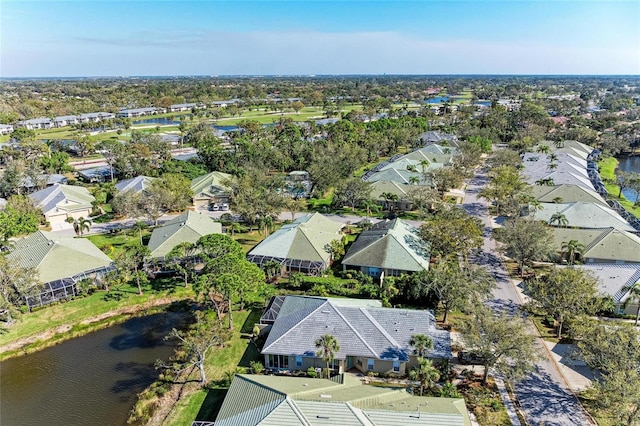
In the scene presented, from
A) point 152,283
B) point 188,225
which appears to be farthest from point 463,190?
point 152,283

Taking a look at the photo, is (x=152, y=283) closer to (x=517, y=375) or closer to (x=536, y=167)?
(x=517, y=375)

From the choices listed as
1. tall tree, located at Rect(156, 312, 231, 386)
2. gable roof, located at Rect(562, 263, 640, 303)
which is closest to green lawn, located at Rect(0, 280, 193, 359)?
tall tree, located at Rect(156, 312, 231, 386)

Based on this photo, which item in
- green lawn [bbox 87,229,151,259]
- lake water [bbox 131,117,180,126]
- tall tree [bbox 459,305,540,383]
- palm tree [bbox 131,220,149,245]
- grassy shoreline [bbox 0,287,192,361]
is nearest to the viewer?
tall tree [bbox 459,305,540,383]

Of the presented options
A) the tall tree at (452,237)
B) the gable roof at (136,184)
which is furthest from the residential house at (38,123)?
the tall tree at (452,237)

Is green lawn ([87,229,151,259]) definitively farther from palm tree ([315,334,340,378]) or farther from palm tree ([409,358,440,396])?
palm tree ([409,358,440,396])

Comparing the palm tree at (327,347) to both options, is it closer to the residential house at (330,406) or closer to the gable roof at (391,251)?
the residential house at (330,406)

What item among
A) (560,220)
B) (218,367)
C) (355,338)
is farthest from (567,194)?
(218,367)

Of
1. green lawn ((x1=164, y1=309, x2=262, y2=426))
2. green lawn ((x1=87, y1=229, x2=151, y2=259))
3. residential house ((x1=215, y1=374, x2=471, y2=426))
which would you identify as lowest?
green lawn ((x1=164, y1=309, x2=262, y2=426))
